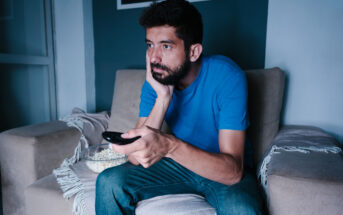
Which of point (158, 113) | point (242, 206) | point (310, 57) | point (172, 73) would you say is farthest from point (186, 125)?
point (310, 57)

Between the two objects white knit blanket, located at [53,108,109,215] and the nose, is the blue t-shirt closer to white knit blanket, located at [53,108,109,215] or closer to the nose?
the nose

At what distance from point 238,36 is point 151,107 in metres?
0.91

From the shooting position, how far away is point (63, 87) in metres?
2.40

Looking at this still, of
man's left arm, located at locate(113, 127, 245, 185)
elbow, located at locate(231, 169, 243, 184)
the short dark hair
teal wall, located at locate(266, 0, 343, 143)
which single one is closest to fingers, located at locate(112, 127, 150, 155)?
man's left arm, located at locate(113, 127, 245, 185)

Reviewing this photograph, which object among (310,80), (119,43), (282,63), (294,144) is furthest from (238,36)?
(119,43)

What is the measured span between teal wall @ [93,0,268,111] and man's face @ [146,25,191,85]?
0.76 metres

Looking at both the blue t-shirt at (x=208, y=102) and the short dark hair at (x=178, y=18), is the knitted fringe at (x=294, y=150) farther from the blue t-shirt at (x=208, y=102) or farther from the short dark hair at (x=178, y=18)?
the short dark hair at (x=178, y=18)

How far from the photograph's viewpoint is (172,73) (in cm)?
113

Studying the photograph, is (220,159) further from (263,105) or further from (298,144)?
(263,105)

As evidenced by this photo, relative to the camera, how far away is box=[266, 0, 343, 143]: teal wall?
1497mm

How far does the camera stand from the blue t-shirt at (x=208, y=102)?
1033 mm

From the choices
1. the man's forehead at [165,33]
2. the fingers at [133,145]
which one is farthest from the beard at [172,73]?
the fingers at [133,145]

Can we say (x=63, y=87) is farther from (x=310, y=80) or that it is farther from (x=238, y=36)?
(x=310, y=80)

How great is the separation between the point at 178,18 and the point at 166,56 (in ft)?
0.56
